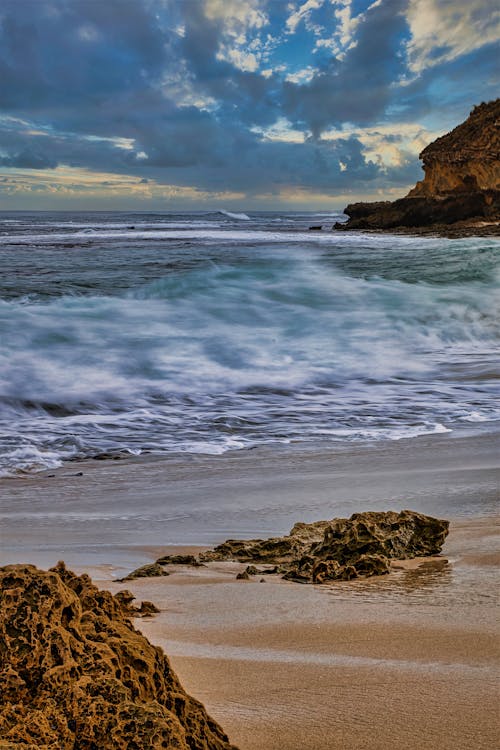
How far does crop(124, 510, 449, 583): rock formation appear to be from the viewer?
105 inches

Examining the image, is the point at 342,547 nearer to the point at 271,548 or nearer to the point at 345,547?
the point at 345,547

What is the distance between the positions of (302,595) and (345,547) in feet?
1.30

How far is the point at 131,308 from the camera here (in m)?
13.2

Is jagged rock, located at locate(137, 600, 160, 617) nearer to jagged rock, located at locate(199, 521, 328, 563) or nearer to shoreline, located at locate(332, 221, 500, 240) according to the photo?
jagged rock, located at locate(199, 521, 328, 563)

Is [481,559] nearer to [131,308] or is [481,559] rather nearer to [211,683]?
[211,683]

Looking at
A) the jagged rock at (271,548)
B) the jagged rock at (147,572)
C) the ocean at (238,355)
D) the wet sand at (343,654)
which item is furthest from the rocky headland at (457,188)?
the wet sand at (343,654)

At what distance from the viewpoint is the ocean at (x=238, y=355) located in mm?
6141

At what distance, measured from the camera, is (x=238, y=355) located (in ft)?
32.5

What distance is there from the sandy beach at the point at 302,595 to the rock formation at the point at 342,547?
0.29 feet

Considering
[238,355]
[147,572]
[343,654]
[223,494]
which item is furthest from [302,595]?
[238,355]

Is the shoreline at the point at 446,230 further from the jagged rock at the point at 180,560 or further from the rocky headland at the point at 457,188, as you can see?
the jagged rock at the point at 180,560

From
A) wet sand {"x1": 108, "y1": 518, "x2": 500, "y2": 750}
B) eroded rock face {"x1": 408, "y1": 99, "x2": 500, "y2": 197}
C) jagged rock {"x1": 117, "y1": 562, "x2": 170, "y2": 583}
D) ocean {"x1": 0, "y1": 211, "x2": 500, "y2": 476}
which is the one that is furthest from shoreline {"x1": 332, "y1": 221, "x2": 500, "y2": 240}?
wet sand {"x1": 108, "y1": 518, "x2": 500, "y2": 750}

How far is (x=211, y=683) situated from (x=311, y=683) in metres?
0.23

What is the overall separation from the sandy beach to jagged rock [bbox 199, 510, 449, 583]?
0.09 m
